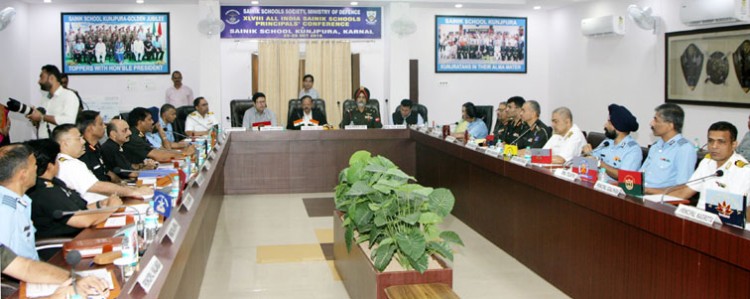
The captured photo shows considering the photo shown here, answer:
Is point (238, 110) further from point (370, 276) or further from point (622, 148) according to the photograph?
point (370, 276)

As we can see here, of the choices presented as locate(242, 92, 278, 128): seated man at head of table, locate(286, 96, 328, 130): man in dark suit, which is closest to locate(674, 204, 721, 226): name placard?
locate(286, 96, 328, 130): man in dark suit

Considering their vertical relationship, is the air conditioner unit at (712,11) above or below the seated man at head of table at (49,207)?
above

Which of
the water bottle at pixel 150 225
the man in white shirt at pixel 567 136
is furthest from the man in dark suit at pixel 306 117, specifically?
the water bottle at pixel 150 225

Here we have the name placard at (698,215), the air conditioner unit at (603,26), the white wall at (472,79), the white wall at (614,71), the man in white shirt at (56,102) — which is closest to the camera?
the name placard at (698,215)

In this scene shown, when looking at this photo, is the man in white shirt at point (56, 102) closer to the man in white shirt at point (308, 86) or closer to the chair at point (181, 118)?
the chair at point (181, 118)

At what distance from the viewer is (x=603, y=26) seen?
8.59m

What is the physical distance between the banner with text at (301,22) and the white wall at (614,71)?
9.18 ft

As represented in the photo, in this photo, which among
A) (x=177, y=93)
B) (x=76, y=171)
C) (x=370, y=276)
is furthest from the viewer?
(x=177, y=93)

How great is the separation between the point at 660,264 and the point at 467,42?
7654 millimetres

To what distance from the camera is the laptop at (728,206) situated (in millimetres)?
2461

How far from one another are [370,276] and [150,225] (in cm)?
99

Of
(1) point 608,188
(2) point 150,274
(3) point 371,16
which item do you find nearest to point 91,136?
(2) point 150,274

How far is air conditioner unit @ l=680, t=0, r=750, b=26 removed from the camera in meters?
6.29

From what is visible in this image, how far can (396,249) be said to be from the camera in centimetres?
306
